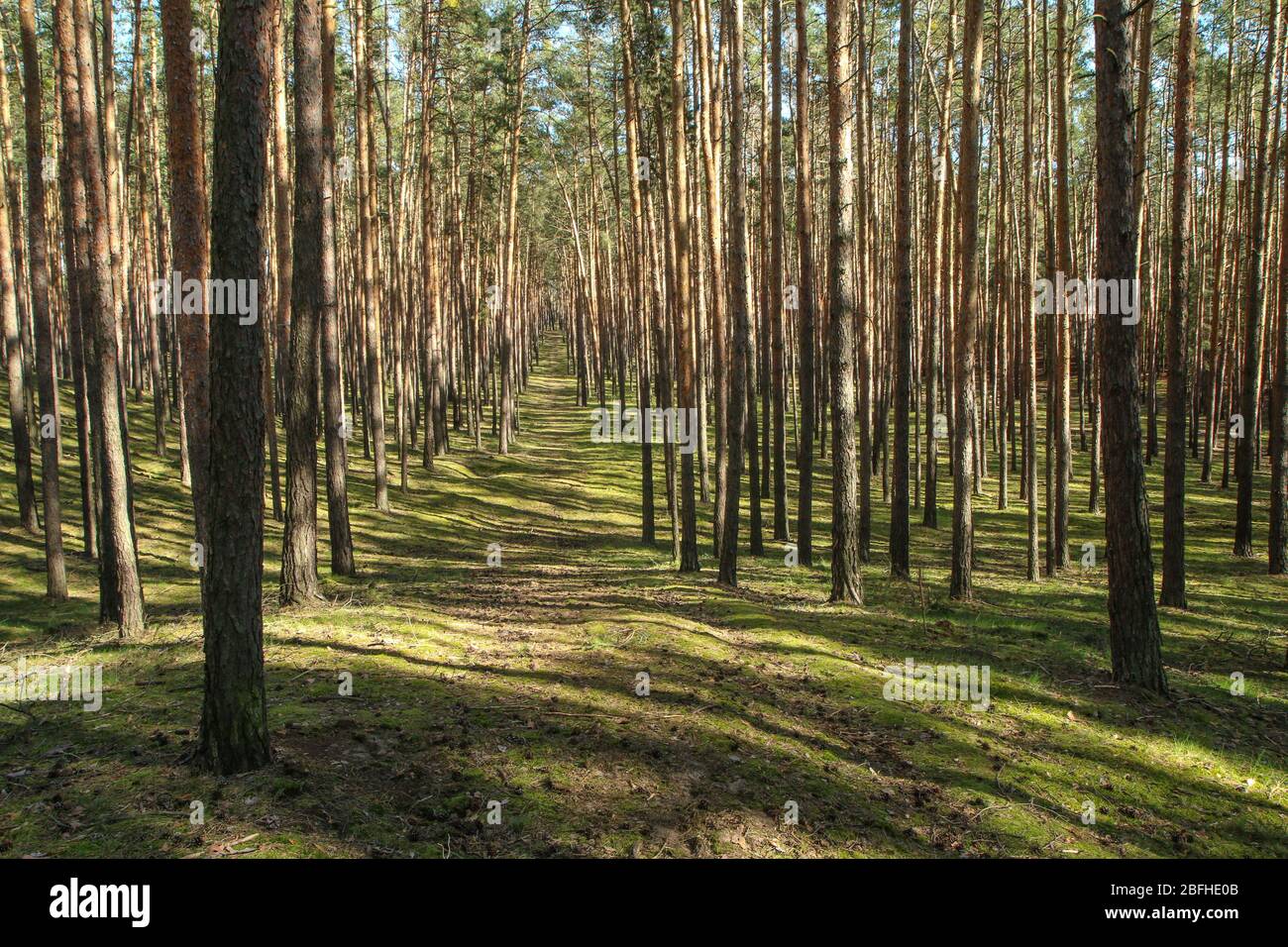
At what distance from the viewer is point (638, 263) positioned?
24.0 m

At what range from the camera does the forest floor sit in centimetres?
503

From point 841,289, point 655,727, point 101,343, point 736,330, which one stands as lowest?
point 655,727

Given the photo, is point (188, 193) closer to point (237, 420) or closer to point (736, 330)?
point (237, 420)

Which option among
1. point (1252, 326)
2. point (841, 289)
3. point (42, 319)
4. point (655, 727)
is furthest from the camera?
point (1252, 326)

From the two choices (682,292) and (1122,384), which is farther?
(682,292)

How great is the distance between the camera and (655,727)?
6.79 metres

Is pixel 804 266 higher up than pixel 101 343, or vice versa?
pixel 804 266

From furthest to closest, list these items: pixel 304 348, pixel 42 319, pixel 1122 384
→ pixel 42 319
pixel 304 348
pixel 1122 384

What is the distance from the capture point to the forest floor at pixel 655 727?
16.5ft

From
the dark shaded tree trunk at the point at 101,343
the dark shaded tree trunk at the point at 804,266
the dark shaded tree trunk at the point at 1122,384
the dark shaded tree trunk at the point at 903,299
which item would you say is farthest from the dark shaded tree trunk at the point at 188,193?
the dark shaded tree trunk at the point at 903,299

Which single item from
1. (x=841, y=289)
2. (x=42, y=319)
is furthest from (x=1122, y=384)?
(x=42, y=319)
